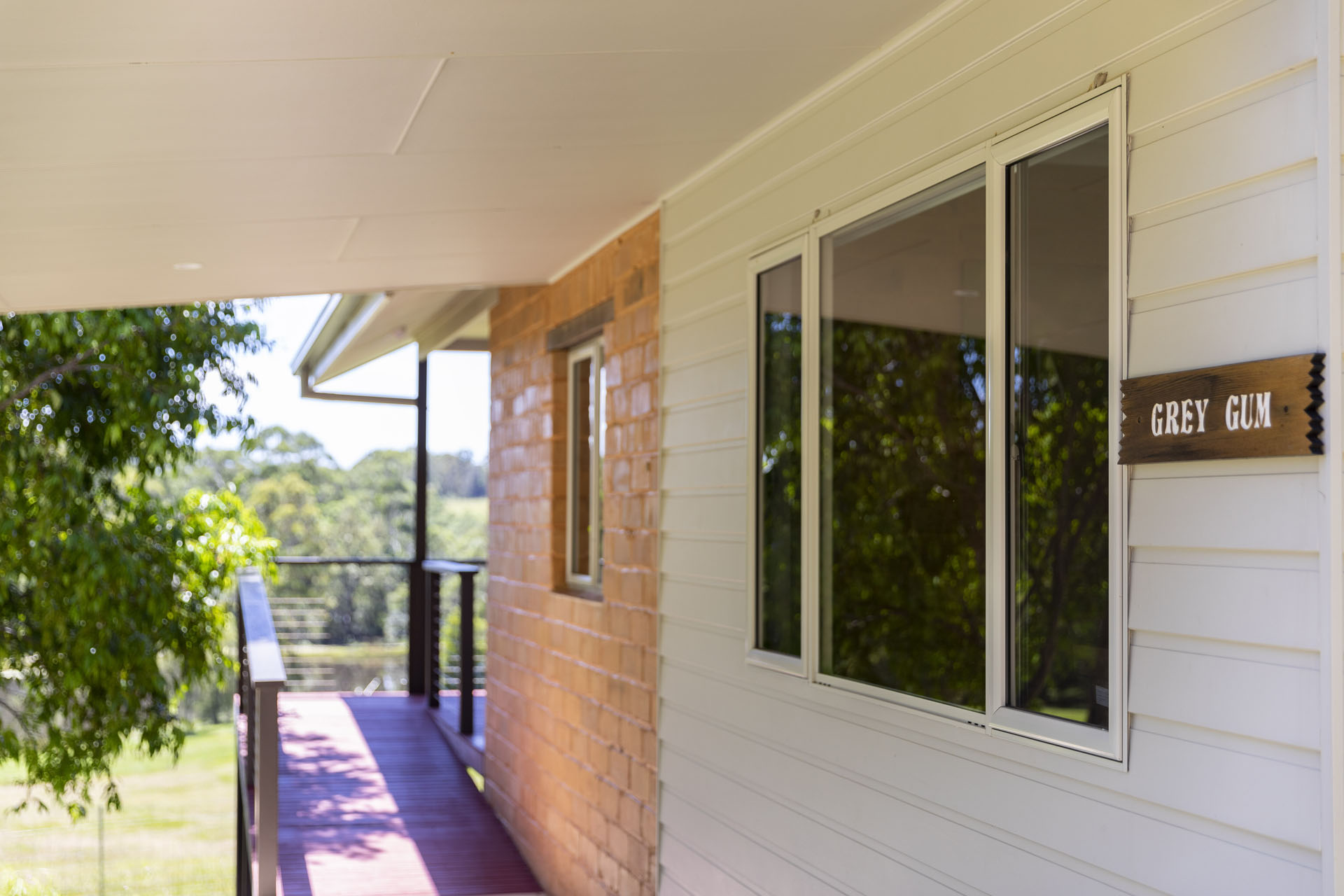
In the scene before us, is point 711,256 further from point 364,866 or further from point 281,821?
point 281,821

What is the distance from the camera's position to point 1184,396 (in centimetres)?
181

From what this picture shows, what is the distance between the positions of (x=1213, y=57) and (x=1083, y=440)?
165 cm

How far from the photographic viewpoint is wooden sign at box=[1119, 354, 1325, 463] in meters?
1.60

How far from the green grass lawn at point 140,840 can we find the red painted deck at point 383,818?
1423 mm

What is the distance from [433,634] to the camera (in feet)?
29.2

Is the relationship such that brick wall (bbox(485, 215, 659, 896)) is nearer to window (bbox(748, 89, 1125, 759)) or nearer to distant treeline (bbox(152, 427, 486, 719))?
window (bbox(748, 89, 1125, 759))

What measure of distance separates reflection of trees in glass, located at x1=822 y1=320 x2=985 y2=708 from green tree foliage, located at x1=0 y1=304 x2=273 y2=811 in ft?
13.2

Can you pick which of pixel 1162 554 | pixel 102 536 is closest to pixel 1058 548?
pixel 1162 554

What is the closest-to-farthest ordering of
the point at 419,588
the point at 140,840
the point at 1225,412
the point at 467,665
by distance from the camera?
the point at 1225,412 < the point at 467,665 < the point at 419,588 < the point at 140,840

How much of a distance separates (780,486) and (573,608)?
211 centimetres

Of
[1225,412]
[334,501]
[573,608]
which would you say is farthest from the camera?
[334,501]

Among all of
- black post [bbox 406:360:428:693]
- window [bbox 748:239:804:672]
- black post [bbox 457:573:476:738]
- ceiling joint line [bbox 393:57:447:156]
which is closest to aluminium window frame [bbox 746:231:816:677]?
window [bbox 748:239:804:672]

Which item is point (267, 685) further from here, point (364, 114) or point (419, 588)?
point (419, 588)

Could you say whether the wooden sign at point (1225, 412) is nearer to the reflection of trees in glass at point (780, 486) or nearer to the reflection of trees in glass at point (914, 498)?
the reflection of trees in glass at point (780, 486)
